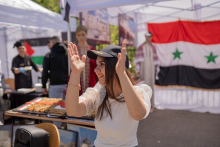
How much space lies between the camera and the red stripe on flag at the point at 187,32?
5820 mm

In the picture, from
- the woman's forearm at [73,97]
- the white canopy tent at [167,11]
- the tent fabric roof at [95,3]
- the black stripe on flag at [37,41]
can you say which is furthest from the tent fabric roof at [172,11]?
the woman's forearm at [73,97]

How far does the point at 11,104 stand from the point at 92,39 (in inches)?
96.0

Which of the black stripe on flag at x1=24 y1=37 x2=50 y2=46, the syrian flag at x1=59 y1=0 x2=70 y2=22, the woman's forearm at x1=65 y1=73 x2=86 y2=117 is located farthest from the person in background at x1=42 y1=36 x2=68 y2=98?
the black stripe on flag at x1=24 y1=37 x2=50 y2=46

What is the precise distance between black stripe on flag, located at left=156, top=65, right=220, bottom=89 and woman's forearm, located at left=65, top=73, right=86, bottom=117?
17.9 feet

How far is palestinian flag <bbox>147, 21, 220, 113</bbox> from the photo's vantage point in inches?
232

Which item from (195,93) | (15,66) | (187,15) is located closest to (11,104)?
(15,66)

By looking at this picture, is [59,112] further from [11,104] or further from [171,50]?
[171,50]

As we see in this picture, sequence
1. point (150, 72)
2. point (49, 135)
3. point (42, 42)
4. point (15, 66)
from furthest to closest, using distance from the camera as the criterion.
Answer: point (42, 42)
point (150, 72)
point (15, 66)
point (49, 135)

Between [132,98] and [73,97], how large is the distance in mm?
404

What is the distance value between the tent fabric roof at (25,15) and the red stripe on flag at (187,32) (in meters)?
3.10

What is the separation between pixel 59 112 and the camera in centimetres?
279

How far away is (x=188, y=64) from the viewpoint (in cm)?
620

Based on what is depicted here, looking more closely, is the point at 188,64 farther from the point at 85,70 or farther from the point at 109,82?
the point at 109,82

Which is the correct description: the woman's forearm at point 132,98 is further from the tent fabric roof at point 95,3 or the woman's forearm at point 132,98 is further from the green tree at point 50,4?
the green tree at point 50,4
